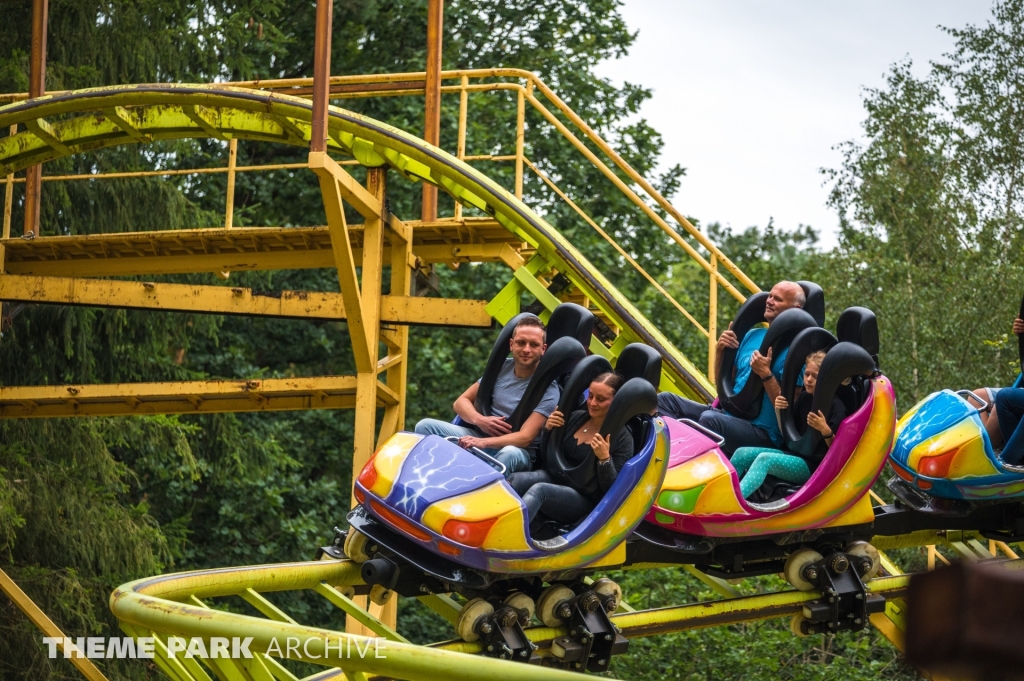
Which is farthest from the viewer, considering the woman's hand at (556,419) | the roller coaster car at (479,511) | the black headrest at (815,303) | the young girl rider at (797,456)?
the black headrest at (815,303)

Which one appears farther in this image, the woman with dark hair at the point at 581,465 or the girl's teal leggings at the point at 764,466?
the girl's teal leggings at the point at 764,466

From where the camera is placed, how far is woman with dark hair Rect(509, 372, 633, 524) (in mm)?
4082

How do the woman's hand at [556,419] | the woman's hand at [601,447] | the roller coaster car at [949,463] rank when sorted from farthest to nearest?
1. the roller coaster car at [949,463]
2. the woman's hand at [556,419]
3. the woman's hand at [601,447]

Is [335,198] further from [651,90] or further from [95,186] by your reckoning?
[651,90]

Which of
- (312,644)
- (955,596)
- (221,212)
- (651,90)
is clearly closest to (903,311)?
(651,90)

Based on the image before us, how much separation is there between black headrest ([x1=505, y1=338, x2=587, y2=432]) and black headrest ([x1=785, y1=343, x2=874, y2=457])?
860 mm

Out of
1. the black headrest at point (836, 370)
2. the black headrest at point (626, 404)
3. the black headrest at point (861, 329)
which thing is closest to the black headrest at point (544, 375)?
the black headrest at point (626, 404)

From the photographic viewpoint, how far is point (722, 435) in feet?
15.9

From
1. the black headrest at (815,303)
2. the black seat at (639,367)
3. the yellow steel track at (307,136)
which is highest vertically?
the yellow steel track at (307,136)

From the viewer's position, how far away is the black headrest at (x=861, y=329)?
16.1ft

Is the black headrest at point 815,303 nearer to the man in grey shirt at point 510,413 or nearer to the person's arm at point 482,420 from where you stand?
the man in grey shirt at point 510,413

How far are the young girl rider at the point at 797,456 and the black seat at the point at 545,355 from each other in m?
0.72

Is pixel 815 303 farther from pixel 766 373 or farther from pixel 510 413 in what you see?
pixel 510 413

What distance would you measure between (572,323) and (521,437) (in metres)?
0.67
